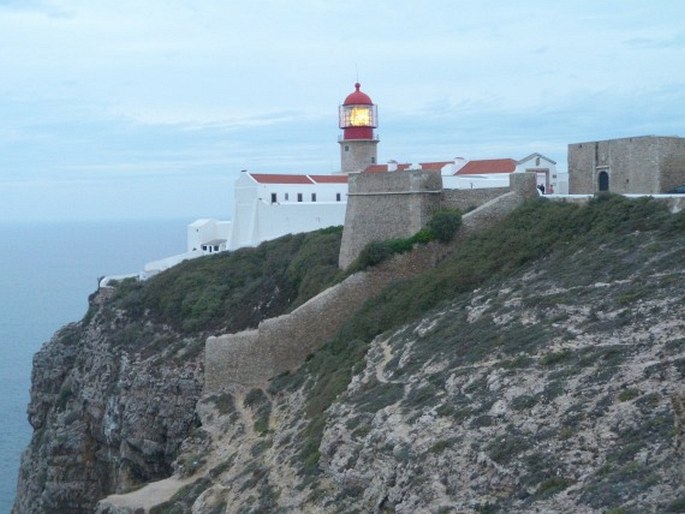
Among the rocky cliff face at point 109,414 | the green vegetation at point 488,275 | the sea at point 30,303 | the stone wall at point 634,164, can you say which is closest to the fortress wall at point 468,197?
the green vegetation at point 488,275

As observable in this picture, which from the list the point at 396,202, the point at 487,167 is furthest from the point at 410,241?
the point at 487,167

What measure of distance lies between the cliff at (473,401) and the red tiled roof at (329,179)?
546 inches

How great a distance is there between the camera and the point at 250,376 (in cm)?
2430

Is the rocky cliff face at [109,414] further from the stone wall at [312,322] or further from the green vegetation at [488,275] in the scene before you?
the green vegetation at [488,275]

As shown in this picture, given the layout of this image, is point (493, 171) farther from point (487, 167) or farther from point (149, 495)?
point (149, 495)

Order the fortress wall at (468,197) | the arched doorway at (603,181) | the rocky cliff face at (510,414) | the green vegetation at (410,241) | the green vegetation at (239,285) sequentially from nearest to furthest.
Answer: the rocky cliff face at (510,414), the green vegetation at (410,241), the arched doorway at (603,181), the fortress wall at (468,197), the green vegetation at (239,285)

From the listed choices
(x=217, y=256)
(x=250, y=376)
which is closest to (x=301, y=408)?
(x=250, y=376)

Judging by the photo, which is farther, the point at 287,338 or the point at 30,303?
the point at 30,303

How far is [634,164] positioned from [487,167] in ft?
42.7

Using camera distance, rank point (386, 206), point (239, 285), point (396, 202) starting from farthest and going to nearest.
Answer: point (239, 285) → point (386, 206) → point (396, 202)

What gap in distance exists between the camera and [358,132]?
4103cm

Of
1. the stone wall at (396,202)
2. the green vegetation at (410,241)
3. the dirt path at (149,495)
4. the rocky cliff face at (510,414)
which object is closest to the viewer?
the rocky cliff face at (510,414)

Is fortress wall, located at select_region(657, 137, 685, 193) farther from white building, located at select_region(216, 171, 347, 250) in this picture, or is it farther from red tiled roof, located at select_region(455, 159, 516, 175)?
white building, located at select_region(216, 171, 347, 250)

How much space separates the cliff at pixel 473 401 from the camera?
10.5 meters
